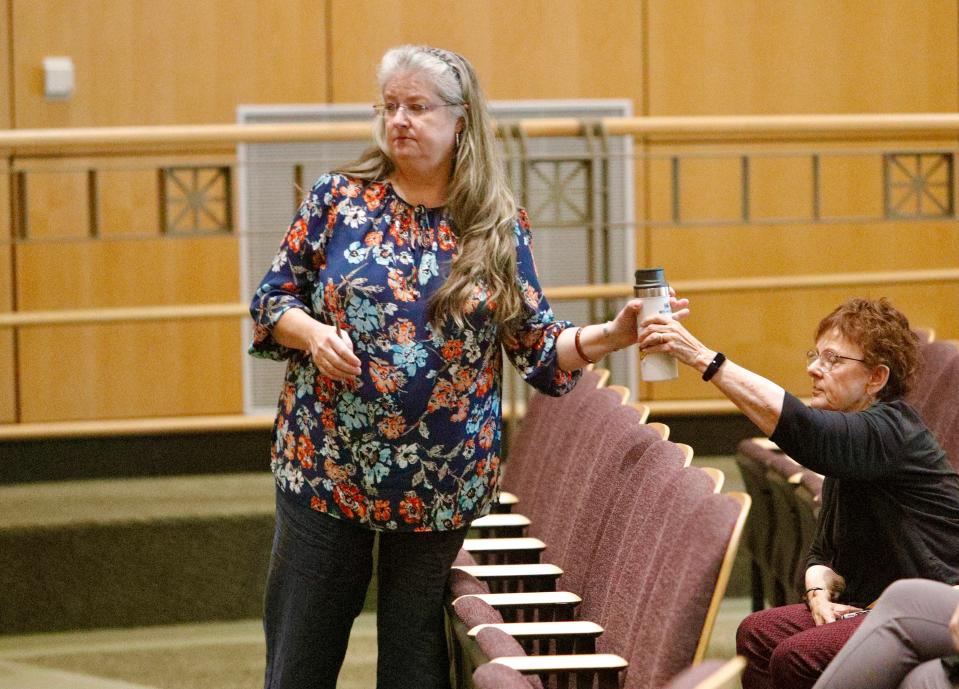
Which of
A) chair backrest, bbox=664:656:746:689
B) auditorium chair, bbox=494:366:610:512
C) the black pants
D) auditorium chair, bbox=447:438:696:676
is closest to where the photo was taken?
chair backrest, bbox=664:656:746:689

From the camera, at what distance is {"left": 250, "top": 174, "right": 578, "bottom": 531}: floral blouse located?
1.94 metres

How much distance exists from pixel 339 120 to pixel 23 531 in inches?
72.0

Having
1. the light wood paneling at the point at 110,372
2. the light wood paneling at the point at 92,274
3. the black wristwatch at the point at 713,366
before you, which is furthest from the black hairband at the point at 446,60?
the light wood paneling at the point at 110,372

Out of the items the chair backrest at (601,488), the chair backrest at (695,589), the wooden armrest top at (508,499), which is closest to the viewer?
the chair backrest at (695,589)

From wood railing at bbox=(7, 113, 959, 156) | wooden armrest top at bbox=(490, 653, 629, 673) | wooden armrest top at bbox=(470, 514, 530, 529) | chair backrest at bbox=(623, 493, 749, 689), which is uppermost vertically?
wood railing at bbox=(7, 113, 959, 156)

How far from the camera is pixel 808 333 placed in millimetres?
3992

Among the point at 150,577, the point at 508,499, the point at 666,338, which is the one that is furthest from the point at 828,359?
the point at 150,577

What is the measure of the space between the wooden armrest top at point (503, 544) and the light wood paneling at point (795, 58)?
8.04 ft

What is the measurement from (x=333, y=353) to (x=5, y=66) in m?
3.02

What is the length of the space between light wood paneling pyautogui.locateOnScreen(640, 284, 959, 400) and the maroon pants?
1843 millimetres

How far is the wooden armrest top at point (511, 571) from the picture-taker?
231 cm

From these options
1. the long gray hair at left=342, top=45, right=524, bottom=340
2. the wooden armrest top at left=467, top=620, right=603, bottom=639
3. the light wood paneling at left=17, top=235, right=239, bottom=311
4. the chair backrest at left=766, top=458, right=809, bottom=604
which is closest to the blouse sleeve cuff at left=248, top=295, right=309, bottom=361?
the long gray hair at left=342, top=45, right=524, bottom=340

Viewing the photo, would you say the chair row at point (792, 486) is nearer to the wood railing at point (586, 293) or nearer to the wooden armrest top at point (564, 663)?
the wooden armrest top at point (564, 663)

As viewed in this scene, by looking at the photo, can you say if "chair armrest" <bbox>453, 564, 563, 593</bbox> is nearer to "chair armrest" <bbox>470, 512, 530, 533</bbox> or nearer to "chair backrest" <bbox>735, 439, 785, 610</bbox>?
"chair armrest" <bbox>470, 512, 530, 533</bbox>
